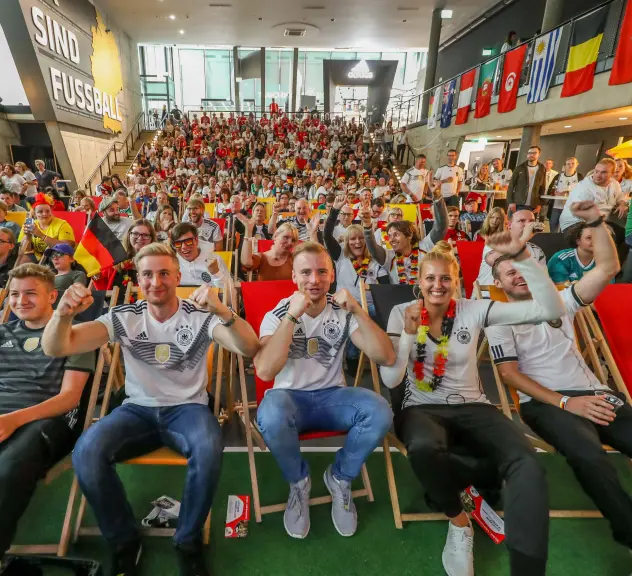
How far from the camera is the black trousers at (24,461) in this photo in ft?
5.26

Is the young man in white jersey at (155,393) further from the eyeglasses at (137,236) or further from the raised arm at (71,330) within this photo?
the eyeglasses at (137,236)

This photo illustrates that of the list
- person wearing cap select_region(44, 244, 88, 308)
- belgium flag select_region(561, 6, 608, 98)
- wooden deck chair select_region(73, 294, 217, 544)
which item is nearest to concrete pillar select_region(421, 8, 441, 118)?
belgium flag select_region(561, 6, 608, 98)

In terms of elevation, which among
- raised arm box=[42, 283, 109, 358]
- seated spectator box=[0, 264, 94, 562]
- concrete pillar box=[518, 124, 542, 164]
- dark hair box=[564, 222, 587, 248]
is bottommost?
seated spectator box=[0, 264, 94, 562]

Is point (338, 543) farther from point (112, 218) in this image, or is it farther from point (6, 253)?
point (112, 218)

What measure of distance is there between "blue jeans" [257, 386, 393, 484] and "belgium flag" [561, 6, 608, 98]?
8.58m

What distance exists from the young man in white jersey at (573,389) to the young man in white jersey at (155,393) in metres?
1.44

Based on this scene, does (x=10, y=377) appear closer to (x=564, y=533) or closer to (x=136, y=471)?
(x=136, y=471)

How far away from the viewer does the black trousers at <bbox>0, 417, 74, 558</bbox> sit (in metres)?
1.60

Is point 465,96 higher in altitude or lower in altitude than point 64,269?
higher

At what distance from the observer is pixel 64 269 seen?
11.0 feet

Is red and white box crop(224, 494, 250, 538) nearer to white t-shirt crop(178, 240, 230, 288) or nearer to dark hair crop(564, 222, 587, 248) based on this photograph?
white t-shirt crop(178, 240, 230, 288)

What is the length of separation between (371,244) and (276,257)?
812 mm

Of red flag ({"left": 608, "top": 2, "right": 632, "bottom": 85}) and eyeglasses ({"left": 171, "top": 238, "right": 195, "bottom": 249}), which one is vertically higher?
red flag ({"left": 608, "top": 2, "right": 632, "bottom": 85})

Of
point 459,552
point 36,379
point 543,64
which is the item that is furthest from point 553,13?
point 36,379
